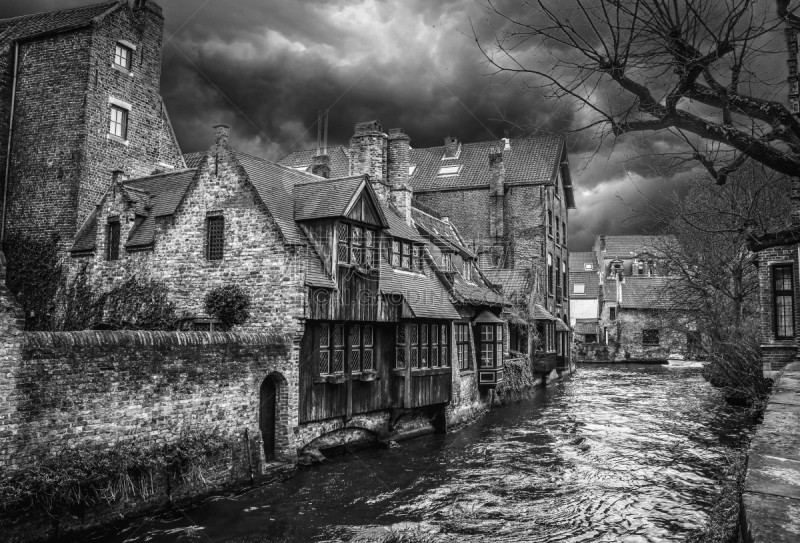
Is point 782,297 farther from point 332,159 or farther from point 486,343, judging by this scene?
point 332,159

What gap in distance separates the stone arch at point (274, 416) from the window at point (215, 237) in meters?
4.05

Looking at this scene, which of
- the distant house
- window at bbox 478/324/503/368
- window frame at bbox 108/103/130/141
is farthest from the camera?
the distant house

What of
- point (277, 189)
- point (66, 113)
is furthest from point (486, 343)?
point (66, 113)

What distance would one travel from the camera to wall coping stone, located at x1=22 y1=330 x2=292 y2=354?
10114mm

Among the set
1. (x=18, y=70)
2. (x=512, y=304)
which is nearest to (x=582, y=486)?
(x=512, y=304)

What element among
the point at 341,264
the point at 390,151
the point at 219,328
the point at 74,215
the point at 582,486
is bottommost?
the point at 582,486

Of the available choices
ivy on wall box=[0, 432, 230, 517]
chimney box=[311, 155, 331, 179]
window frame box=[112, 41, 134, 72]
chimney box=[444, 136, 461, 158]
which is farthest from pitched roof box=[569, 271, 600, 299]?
ivy on wall box=[0, 432, 230, 517]

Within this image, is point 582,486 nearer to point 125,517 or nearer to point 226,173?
point 125,517

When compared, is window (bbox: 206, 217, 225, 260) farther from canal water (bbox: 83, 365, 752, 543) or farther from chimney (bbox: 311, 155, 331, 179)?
chimney (bbox: 311, 155, 331, 179)

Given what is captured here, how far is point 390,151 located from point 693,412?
16.5 metres

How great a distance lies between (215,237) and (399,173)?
9740 millimetres

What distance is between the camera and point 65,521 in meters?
9.88

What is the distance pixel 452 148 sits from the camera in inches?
1779

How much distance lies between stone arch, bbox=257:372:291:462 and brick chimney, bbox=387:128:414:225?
34.5 feet
